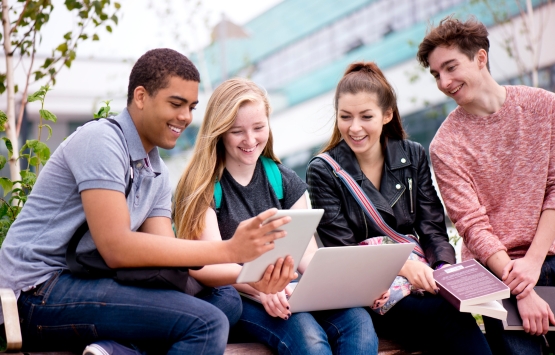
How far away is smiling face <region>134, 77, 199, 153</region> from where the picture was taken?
2.14 m

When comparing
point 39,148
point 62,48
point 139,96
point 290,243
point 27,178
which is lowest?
point 290,243

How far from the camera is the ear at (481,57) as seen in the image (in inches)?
114

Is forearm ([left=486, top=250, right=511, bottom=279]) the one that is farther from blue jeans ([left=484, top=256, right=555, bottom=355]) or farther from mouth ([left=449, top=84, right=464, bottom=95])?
mouth ([left=449, top=84, right=464, bottom=95])

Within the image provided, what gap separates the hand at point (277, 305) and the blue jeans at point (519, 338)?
90 centimetres

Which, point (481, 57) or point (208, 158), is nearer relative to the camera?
point (208, 158)

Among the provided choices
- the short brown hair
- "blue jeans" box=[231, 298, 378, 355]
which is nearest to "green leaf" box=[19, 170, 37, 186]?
"blue jeans" box=[231, 298, 378, 355]

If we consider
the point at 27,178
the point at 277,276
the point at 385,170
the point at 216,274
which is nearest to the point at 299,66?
the point at 385,170

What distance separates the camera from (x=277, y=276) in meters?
2.18

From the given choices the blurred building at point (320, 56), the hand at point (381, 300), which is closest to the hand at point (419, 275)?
the hand at point (381, 300)

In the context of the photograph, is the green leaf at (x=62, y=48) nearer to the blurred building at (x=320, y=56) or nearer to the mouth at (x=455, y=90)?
the mouth at (x=455, y=90)

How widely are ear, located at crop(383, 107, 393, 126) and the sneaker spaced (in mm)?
1597

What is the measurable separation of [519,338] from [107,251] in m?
1.65

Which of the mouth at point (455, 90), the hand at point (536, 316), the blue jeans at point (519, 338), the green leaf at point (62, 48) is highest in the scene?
the green leaf at point (62, 48)

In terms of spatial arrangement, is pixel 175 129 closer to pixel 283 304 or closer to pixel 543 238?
pixel 283 304
